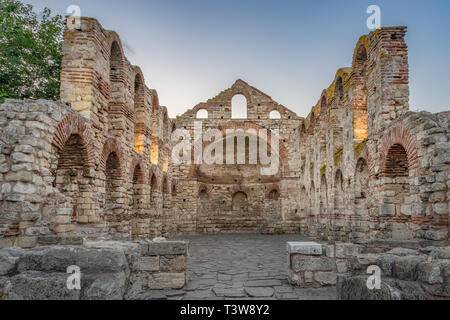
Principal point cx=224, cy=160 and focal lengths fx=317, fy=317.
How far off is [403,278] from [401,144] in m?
4.50

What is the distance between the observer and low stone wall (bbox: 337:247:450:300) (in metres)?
2.76

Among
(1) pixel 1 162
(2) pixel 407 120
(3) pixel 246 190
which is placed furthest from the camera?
(3) pixel 246 190

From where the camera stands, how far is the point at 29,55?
11.4 meters

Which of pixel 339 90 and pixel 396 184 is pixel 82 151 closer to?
pixel 396 184

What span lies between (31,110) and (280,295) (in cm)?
496

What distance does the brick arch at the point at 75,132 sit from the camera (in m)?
5.90

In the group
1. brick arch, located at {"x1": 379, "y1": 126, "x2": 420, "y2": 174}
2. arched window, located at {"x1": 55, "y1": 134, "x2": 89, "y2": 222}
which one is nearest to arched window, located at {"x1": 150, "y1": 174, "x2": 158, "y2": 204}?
arched window, located at {"x1": 55, "y1": 134, "x2": 89, "y2": 222}

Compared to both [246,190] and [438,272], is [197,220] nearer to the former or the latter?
[246,190]

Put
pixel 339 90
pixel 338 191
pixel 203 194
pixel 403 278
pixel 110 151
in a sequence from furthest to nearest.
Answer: pixel 203 194
pixel 339 90
pixel 338 191
pixel 110 151
pixel 403 278

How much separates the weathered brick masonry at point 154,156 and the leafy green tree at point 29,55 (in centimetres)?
343

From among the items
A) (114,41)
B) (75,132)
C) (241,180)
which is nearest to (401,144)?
(75,132)

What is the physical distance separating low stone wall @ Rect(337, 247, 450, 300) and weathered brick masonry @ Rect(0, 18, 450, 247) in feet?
8.62

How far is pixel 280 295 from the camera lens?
14.9 feet
